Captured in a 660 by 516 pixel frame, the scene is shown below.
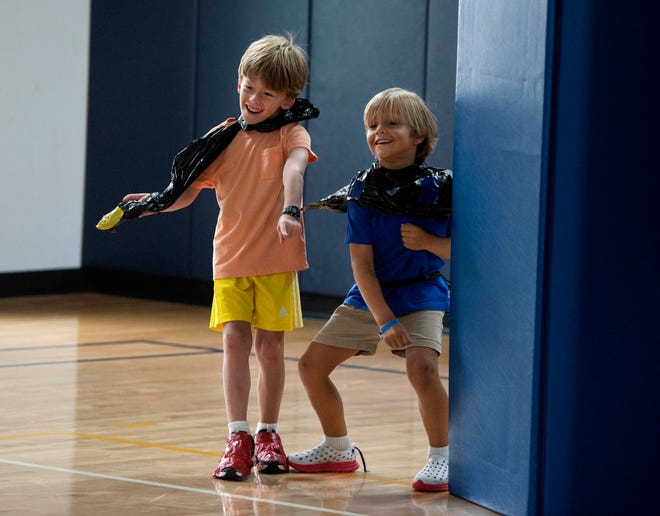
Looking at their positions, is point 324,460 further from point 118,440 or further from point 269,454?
Result: point 118,440

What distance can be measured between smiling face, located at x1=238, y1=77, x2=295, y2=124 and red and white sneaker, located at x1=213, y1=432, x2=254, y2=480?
0.78 m

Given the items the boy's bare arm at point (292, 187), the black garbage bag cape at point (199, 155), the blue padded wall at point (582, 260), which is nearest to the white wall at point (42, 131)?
the black garbage bag cape at point (199, 155)

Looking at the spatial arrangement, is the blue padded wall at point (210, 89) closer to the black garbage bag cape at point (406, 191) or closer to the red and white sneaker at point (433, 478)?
the black garbage bag cape at point (406, 191)

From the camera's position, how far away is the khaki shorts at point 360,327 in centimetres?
312

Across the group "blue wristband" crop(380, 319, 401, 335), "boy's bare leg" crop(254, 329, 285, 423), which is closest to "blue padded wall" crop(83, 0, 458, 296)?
"boy's bare leg" crop(254, 329, 285, 423)

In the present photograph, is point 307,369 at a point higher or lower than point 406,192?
lower

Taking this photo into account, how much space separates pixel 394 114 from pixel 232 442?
0.87 meters

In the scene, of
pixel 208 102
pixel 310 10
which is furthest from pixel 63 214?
pixel 310 10

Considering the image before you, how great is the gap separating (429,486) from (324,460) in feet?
1.06

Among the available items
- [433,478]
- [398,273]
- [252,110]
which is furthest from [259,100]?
[433,478]

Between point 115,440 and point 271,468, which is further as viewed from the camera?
point 115,440

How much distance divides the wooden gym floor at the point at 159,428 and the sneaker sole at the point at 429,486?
0.02 m

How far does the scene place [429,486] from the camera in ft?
10.00

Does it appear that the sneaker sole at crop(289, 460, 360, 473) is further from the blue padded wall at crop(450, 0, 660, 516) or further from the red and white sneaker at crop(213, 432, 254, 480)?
the blue padded wall at crop(450, 0, 660, 516)
